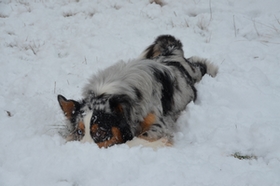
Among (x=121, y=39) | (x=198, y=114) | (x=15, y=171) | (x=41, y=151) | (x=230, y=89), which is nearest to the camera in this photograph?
(x=15, y=171)

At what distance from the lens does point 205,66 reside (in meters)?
5.55

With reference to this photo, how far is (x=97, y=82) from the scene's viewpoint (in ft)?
13.0

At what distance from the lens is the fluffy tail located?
5.46m

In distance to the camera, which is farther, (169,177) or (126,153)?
(126,153)

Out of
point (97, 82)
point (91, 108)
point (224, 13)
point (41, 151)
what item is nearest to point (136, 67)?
point (97, 82)

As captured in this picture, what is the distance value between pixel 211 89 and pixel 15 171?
3.03 meters

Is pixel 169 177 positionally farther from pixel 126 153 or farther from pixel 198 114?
→ pixel 198 114

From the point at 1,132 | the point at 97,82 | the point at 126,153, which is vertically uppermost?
the point at 97,82

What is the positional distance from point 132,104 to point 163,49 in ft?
5.99

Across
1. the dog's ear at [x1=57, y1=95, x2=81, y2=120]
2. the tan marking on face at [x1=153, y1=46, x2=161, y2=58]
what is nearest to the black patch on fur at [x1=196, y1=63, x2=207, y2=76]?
the tan marking on face at [x1=153, y1=46, x2=161, y2=58]

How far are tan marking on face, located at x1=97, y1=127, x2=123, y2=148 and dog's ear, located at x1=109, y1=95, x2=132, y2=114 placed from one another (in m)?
0.23

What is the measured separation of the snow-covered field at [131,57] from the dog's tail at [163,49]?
691mm

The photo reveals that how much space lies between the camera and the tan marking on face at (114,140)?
352 cm

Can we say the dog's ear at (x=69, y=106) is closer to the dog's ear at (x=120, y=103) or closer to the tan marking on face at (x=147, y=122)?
the dog's ear at (x=120, y=103)
